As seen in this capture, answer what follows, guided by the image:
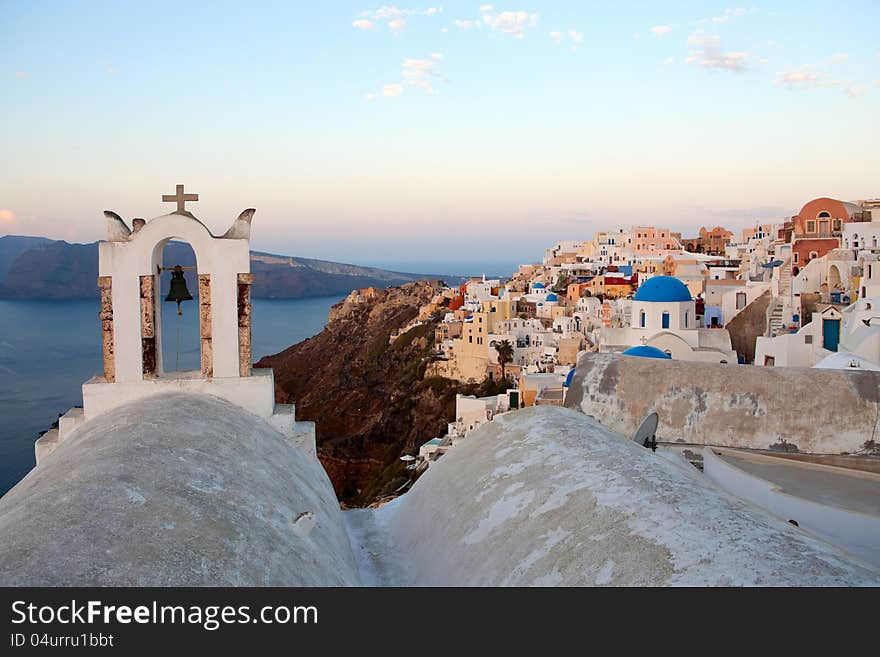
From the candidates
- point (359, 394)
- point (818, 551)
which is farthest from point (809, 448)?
point (359, 394)

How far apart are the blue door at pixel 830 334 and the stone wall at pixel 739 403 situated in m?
13.8

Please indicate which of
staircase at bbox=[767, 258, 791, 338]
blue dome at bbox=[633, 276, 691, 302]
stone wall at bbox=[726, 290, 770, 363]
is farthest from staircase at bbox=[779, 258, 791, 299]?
blue dome at bbox=[633, 276, 691, 302]

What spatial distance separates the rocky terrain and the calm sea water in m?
8.45

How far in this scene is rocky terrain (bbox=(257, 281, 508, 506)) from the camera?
38844mm

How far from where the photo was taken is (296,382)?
2429 inches

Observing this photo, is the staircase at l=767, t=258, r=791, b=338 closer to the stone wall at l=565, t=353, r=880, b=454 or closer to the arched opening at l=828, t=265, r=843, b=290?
the arched opening at l=828, t=265, r=843, b=290

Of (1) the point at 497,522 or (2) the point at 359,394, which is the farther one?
(2) the point at 359,394

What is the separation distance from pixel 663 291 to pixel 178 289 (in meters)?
19.3

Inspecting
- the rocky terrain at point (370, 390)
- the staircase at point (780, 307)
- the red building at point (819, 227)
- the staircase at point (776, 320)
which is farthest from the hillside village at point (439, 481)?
the red building at point (819, 227)

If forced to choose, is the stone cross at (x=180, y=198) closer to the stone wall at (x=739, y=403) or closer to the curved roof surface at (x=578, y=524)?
the curved roof surface at (x=578, y=524)

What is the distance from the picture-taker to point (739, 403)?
7566 mm

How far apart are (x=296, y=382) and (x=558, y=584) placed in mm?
59496
